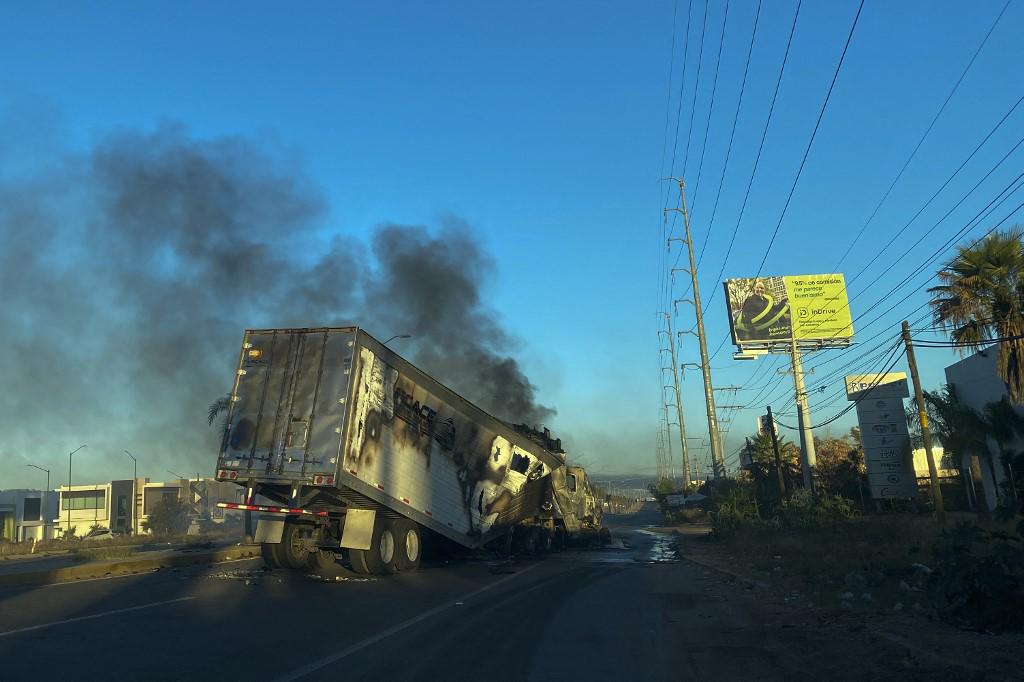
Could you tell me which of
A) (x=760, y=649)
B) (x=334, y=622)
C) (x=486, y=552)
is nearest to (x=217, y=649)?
(x=334, y=622)

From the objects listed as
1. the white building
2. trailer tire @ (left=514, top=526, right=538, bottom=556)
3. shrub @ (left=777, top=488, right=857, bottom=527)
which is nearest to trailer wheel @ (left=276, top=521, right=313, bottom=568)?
trailer tire @ (left=514, top=526, right=538, bottom=556)

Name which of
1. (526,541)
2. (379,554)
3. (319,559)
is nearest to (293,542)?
(319,559)

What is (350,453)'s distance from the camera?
44.5ft

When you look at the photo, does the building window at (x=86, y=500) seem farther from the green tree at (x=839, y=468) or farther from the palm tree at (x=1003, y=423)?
the palm tree at (x=1003, y=423)

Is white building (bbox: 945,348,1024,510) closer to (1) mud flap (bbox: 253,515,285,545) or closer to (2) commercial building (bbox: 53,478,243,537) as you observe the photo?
(1) mud flap (bbox: 253,515,285,545)

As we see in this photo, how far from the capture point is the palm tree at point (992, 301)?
23.2m

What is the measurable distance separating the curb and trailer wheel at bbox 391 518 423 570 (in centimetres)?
589

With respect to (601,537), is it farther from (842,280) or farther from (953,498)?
(842,280)

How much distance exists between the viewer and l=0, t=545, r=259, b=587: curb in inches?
563

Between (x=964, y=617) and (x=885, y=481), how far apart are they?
1158 inches

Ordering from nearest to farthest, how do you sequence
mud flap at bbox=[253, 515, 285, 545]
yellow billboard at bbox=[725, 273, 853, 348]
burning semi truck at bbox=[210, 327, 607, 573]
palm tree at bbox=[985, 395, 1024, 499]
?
burning semi truck at bbox=[210, 327, 607, 573] → mud flap at bbox=[253, 515, 285, 545] → palm tree at bbox=[985, 395, 1024, 499] → yellow billboard at bbox=[725, 273, 853, 348]

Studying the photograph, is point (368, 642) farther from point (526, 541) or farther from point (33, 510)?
point (33, 510)

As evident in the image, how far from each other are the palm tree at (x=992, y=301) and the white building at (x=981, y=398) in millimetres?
4163

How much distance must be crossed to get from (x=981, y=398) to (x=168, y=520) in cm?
5851
